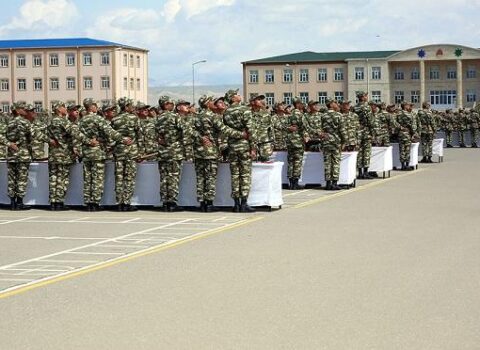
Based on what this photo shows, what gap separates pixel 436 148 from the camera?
3712 centimetres

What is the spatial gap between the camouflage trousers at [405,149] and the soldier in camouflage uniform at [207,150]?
43.8 feet

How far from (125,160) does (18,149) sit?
222 centimetres

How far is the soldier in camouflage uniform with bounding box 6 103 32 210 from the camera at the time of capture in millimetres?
19406

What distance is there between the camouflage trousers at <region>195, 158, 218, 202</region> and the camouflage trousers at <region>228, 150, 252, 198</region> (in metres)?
0.43

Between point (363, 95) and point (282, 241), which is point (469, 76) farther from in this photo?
point (282, 241)

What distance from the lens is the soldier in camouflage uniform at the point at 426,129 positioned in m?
34.6

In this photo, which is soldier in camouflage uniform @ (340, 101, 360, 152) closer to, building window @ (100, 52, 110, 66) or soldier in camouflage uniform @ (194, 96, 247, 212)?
soldier in camouflage uniform @ (194, 96, 247, 212)

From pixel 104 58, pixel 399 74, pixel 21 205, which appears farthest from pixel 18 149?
pixel 399 74

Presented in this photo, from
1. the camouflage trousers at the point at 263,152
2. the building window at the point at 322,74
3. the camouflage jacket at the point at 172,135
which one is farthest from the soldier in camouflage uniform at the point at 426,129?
the building window at the point at 322,74

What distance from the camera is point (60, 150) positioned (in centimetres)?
1912

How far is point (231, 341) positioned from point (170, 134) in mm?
11296

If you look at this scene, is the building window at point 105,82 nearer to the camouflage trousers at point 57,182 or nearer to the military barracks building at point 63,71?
the military barracks building at point 63,71

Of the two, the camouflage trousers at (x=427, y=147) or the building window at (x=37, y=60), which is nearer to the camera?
the camouflage trousers at (x=427, y=147)

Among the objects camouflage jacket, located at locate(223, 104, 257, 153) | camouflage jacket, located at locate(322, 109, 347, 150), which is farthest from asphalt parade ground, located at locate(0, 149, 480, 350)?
camouflage jacket, located at locate(322, 109, 347, 150)
